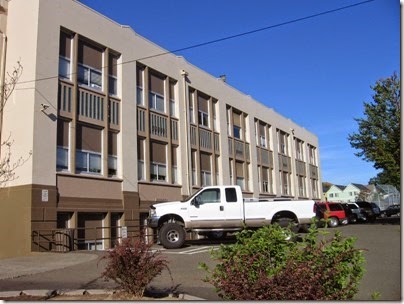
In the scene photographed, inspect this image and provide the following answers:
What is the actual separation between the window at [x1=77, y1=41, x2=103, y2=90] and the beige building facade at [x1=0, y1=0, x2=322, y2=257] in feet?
0.16

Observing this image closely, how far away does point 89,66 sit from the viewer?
856 inches

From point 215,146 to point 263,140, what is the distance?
9255 millimetres

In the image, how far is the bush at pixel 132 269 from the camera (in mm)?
7523

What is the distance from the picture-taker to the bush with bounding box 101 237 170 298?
7.52 m

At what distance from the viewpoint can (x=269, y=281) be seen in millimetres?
5066

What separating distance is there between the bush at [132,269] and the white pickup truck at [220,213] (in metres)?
10.1

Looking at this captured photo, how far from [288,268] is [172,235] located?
12.9m

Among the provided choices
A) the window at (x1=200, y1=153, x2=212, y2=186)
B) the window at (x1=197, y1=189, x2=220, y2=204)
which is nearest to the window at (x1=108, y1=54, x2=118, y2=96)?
the window at (x1=197, y1=189, x2=220, y2=204)

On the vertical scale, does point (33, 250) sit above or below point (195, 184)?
below

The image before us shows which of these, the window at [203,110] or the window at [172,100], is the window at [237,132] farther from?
the window at [172,100]

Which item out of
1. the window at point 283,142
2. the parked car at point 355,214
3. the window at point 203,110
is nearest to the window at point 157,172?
the window at point 203,110

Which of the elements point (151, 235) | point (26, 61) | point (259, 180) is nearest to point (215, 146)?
point (259, 180)

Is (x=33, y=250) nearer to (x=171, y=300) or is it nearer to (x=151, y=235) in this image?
(x=151, y=235)

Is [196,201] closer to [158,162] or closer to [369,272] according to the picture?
[158,162]
